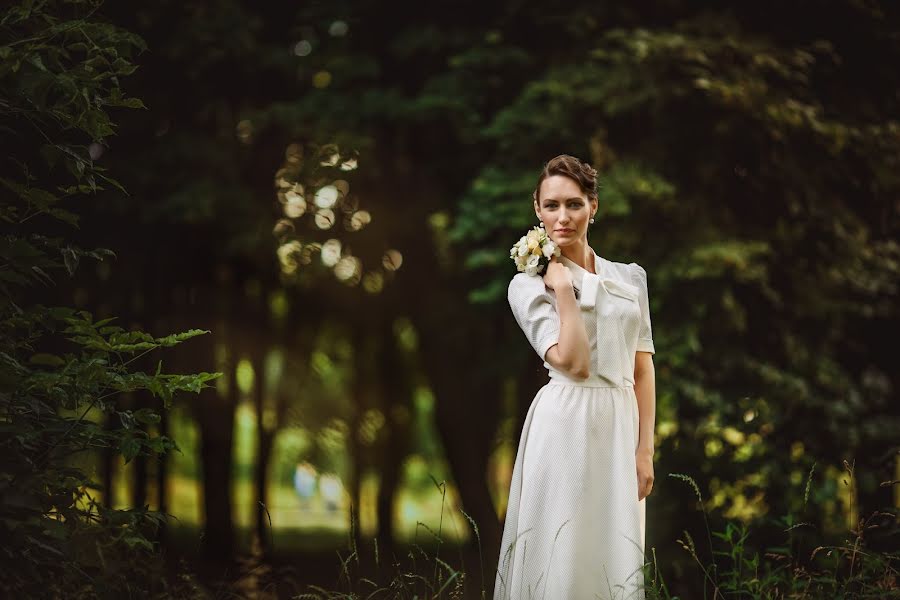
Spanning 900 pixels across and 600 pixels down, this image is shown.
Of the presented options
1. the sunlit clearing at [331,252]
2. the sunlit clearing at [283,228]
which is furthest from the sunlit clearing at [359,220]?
the sunlit clearing at [283,228]

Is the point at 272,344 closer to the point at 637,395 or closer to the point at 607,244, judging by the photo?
the point at 607,244


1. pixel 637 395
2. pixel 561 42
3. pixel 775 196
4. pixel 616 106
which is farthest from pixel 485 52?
pixel 637 395

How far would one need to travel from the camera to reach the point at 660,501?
7520 millimetres

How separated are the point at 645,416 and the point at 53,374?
2.07m

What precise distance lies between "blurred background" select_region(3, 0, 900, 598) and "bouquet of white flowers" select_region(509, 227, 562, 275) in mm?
3892

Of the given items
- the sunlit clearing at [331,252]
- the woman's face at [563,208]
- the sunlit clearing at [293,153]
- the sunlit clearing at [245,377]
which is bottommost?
the sunlit clearing at [245,377]

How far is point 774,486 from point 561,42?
16.1 feet

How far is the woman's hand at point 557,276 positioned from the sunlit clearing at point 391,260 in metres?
8.68

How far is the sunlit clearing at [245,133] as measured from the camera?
1189cm

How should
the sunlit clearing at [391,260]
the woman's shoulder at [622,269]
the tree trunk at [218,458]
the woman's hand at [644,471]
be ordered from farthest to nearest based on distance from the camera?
the tree trunk at [218,458], the sunlit clearing at [391,260], the woman's shoulder at [622,269], the woman's hand at [644,471]

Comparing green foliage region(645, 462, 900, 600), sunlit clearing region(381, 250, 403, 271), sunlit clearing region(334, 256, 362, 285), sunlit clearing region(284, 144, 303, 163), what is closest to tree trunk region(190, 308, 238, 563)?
sunlit clearing region(334, 256, 362, 285)

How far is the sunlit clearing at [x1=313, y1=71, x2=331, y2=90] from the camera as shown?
11633 millimetres

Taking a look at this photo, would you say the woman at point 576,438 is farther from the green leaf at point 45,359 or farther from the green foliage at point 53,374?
the green leaf at point 45,359

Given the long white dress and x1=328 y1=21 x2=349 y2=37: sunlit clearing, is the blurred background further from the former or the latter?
the long white dress
